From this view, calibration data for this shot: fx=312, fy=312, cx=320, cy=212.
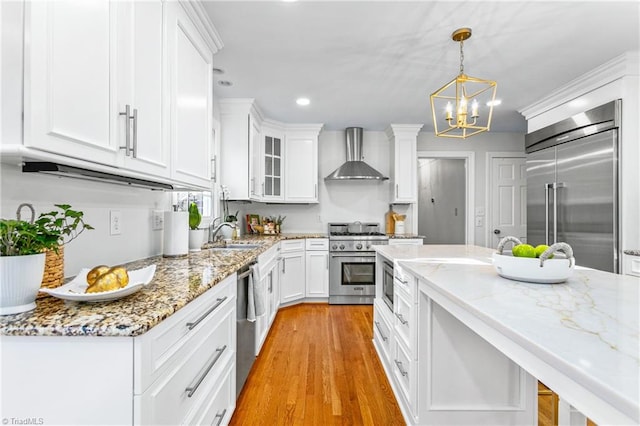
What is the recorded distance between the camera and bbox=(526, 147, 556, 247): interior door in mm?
3324

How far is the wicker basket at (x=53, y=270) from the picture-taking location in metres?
1.08

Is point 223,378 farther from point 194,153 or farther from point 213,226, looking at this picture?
point 213,226

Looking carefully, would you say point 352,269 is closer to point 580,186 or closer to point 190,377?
point 580,186

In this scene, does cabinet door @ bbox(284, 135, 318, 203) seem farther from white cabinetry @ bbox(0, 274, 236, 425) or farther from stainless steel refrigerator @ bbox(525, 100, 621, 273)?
white cabinetry @ bbox(0, 274, 236, 425)

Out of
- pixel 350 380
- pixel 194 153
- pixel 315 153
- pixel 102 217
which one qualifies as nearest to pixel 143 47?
pixel 194 153

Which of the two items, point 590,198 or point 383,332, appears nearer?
point 383,332

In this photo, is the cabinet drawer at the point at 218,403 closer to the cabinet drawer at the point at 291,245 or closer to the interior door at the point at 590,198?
the cabinet drawer at the point at 291,245

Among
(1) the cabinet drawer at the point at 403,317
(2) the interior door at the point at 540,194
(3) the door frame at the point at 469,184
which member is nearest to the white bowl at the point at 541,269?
(1) the cabinet drawer at the point at 403,317

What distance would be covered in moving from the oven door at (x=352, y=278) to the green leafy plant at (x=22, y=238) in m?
3.44

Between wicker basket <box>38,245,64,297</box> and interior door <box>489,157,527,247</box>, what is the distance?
517 cm

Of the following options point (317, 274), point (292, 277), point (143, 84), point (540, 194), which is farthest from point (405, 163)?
point (143, 84)

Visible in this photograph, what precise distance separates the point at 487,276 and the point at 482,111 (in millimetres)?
3345

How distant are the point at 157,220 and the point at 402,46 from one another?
218cm

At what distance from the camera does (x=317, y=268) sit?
4176 millimetres
